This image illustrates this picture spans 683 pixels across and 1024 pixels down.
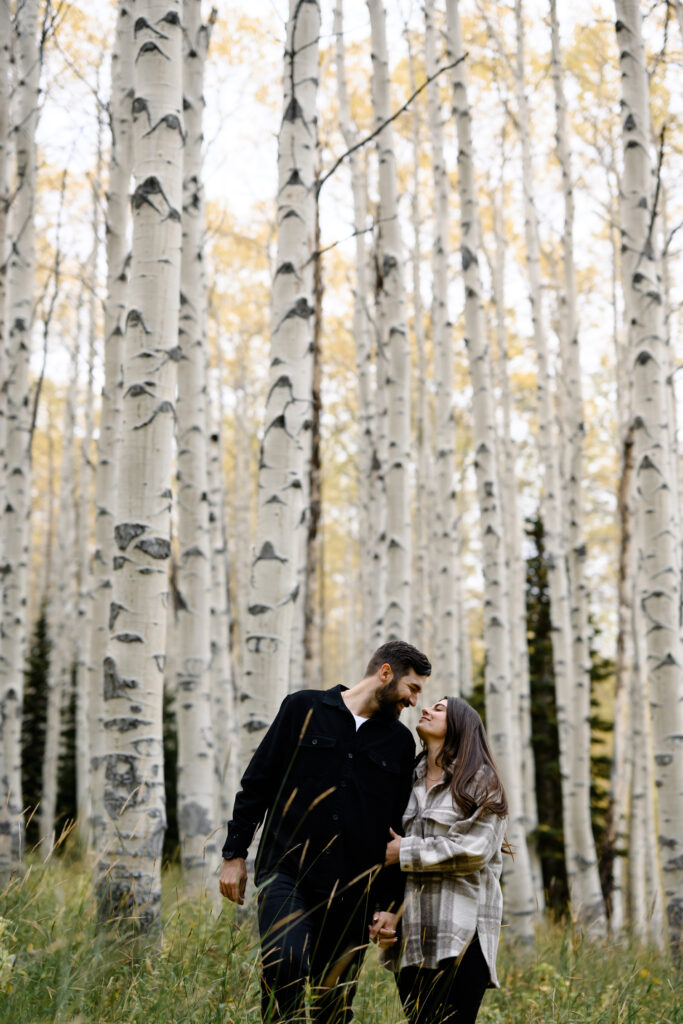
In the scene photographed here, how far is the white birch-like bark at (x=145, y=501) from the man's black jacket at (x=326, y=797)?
54cm

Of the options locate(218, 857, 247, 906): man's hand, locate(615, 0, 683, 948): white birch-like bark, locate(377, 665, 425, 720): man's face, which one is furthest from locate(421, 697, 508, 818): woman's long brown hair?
locate(615, 0, 683, 948): white birch-like bark

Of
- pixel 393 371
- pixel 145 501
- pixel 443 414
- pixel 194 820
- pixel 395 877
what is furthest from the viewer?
pixel 443 414

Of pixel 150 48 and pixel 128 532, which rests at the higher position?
pixel 150 48

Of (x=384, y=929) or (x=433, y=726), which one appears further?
(x=433, y=726)

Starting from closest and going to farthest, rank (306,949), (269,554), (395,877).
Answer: (306,949) < (395,877) < (269,554)

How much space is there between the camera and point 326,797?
2855mm

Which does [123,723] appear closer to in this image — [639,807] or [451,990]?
[451,990]

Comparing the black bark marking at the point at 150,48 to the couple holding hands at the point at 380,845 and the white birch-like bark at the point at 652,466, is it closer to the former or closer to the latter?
the couple holding hands at the point at 380,845

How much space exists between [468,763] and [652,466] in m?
2.79

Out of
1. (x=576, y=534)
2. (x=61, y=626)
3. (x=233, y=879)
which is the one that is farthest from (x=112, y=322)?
(x=61, y=626)

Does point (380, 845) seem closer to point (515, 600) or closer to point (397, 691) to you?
point (397, 691)

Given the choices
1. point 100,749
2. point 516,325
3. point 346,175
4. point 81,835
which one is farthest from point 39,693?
point 516,325

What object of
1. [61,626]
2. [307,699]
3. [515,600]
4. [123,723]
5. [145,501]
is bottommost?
[123,723]

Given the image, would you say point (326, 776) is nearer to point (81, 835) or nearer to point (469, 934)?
point (469, 934)
